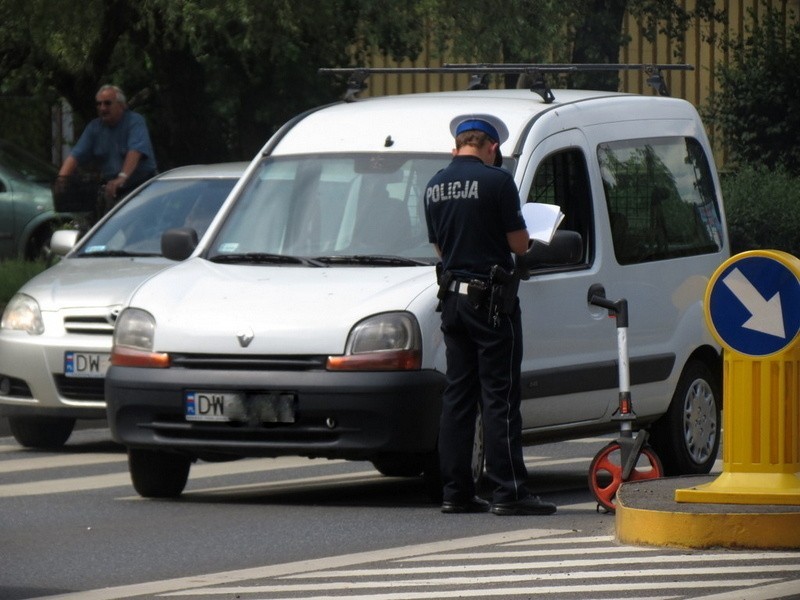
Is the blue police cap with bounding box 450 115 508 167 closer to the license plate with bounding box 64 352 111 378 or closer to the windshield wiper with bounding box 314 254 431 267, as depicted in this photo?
the windshield wiper with bounding box 314 254 431 267

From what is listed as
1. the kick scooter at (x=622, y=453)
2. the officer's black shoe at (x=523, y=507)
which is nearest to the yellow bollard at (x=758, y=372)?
the kick scooter at (x=622, y=453)

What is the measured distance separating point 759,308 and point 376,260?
7.07ft

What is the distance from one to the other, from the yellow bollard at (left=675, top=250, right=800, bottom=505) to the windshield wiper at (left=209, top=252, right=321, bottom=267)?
7.50 ft

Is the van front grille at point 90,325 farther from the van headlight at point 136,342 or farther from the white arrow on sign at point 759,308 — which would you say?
the white arrow on sign at point 759,308

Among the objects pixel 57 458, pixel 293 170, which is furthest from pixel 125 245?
pixel 293 170

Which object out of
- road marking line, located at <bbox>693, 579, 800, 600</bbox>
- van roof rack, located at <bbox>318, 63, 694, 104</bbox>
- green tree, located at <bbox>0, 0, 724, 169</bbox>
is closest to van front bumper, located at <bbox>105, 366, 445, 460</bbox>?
van roof rack, located at <bbox>318, 63, 694, 104</bbox>

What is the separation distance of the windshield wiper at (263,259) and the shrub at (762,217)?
15153 mm

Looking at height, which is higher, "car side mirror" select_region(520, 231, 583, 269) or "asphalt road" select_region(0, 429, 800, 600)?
"car side mirror" select_region(520, 231, 583, 269)

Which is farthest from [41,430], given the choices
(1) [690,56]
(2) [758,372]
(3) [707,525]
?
(1) [690,56]

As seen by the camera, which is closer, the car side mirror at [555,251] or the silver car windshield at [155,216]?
the car side mirror at [555,251]

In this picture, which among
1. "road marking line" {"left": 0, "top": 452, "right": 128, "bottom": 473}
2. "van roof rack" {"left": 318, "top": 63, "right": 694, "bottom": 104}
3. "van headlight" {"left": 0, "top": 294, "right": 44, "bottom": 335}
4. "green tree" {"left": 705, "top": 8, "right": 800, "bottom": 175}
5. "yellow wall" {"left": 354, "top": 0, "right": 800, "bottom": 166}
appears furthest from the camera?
"yellow wall" {"left": 354, "top": 0, "right": 800, "bottom": 166}

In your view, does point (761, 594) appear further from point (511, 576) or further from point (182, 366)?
point (182, 366)

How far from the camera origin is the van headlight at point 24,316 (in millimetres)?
12609

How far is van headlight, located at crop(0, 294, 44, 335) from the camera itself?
12.6 meters
